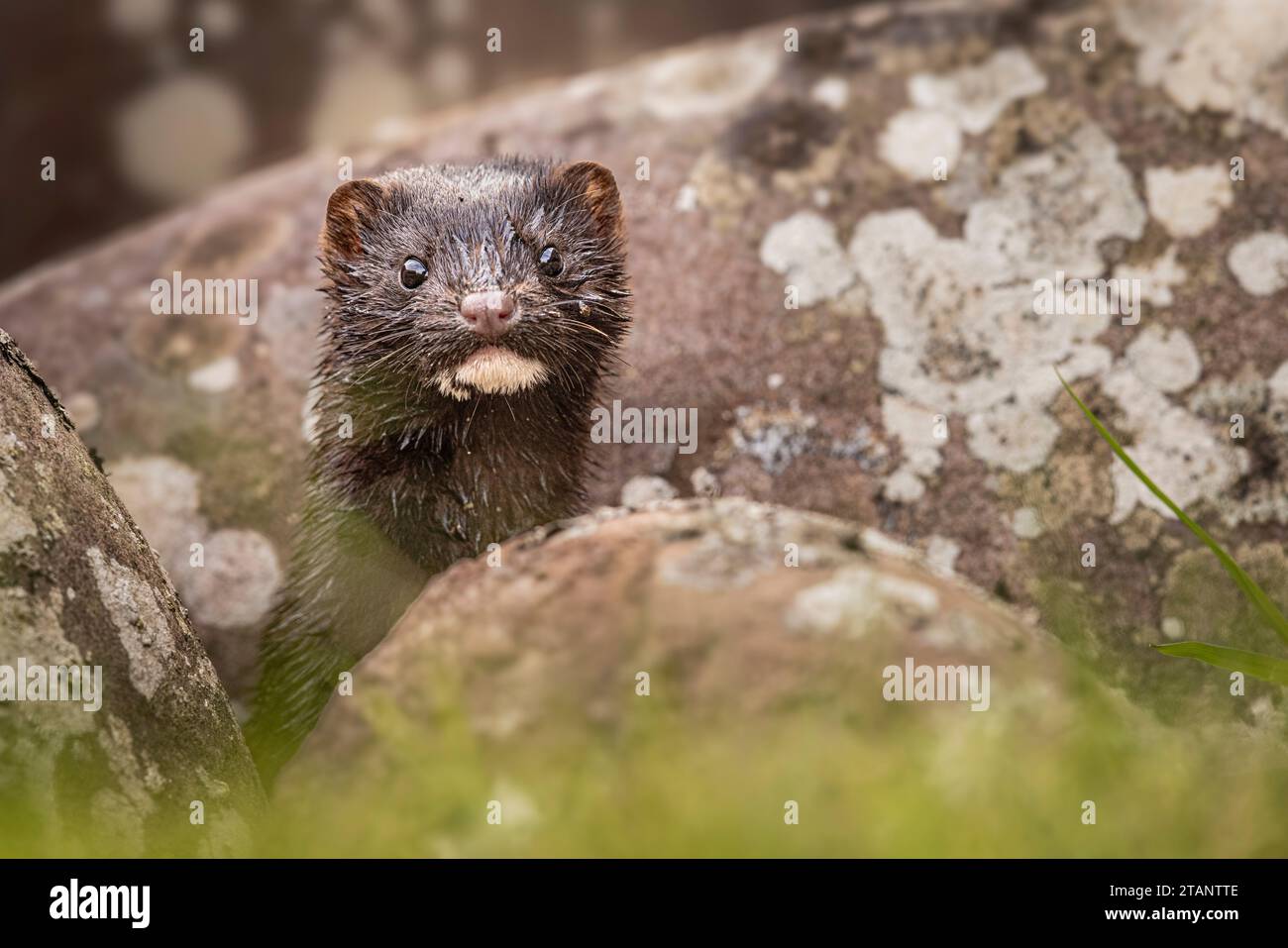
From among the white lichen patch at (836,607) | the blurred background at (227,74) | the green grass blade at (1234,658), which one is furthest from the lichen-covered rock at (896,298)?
the white lichen patch at (836,607)

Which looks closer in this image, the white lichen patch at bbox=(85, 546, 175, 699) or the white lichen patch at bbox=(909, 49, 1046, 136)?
the white lichen patch at bbox=(85, 546, 175, 699)

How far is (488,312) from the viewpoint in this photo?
3494mm

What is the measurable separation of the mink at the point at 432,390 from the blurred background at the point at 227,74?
1.92m

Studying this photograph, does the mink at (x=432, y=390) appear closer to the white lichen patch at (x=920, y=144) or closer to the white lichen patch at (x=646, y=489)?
the white lichen patch at (x=646, y=489)

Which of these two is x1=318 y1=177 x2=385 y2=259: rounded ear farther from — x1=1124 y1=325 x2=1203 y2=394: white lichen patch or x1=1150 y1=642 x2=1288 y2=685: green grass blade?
x1=1150 y1=642 x2=1288 y2=685: green grass blade

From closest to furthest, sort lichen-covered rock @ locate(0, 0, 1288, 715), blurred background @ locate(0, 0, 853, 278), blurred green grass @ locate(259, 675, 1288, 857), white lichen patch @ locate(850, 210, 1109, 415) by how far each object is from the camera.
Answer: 1. blurred green grass @ locate(259, 675, 1288, 857)
2. lichen-covered rock @ locate(0, 0, 1288, 715)
3. white lichen patch @ locate(850, 210, 1109, 415)
4. blurred background @ locate(0, 0, 853, 278)

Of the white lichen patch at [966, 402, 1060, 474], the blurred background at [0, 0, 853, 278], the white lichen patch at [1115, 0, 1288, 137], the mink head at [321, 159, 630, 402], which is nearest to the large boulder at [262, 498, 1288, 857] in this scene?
the mink head at [321, 159, 630, 402]

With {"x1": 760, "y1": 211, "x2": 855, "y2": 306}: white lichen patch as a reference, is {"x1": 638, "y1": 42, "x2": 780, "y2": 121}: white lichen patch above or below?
above

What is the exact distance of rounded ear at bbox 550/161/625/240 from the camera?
4.04 meters

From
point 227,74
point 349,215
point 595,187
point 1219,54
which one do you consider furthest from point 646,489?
point 227,74

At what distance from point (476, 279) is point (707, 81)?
1.55 meters

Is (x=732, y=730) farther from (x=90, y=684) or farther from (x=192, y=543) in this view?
(x=192, y=543)

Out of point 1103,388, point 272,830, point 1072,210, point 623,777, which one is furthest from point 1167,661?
point 272,830

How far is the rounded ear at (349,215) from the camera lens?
→ 3910mm
